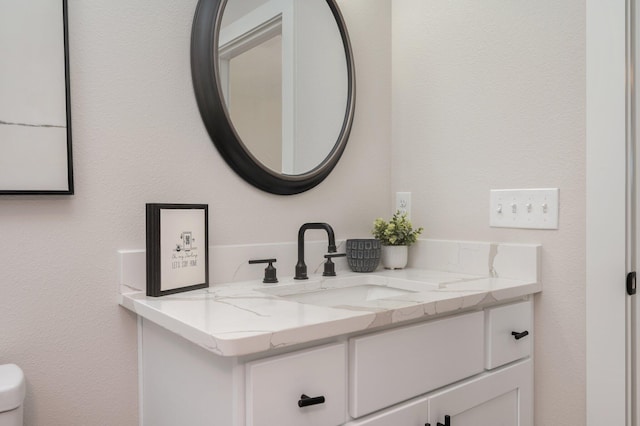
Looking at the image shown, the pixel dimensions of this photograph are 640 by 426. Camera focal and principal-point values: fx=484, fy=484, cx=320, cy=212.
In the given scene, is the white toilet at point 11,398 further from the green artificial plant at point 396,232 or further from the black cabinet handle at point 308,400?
the green artificial plant at point 396,232

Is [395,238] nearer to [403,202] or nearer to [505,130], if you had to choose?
[403,202]

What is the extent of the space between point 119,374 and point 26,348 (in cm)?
22

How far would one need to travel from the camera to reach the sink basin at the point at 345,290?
1.36 meters

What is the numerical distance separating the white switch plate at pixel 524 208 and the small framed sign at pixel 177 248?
2.90ft

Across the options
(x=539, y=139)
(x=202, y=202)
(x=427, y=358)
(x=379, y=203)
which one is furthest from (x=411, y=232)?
(x=202, y=202)

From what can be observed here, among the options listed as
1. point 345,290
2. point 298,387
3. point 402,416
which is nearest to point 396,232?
point 345,290

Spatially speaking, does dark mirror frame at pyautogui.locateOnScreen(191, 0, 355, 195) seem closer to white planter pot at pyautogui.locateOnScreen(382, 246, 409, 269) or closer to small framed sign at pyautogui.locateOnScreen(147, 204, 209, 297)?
small framed sign at pyautogui.locateOnScreen(147, 204, 209, 297)

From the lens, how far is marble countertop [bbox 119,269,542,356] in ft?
2.76

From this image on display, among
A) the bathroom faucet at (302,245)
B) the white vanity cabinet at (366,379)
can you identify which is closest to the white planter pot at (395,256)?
A: the bathroom faucet at (302,245)

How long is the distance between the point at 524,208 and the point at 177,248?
3.28 ft

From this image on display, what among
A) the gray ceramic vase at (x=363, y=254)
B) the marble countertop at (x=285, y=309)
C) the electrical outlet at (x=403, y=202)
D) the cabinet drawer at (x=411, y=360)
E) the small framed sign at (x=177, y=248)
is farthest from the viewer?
the electrical outlet at (x=403, y=202)

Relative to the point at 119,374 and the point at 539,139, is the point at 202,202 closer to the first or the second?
the point at 119,374
